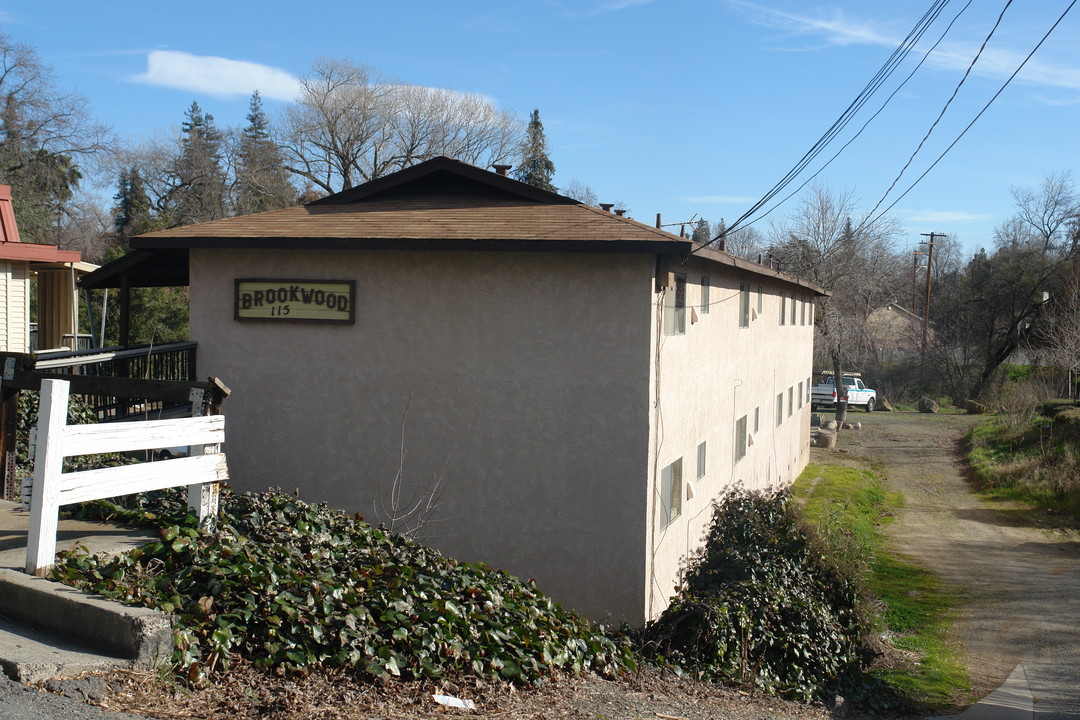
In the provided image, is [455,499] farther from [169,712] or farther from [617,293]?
[169,712]

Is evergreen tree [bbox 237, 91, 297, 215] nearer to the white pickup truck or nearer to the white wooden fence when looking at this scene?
the white pickup truck

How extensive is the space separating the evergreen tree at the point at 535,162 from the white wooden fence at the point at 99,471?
46.0 m

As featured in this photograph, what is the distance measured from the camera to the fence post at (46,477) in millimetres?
5094

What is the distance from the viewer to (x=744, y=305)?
16.3m

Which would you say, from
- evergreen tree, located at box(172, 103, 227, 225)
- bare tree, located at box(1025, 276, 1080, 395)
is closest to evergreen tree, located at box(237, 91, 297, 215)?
evergreen tree, located at box(172, 103, 227, 225)

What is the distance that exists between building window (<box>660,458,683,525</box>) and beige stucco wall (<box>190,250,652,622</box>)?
84 cm

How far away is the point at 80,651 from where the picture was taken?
4555 mm

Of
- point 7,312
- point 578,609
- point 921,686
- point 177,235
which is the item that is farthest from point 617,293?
point 7,312

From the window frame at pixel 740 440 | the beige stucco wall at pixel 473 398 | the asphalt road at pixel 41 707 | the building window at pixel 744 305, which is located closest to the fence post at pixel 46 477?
the asphalt road at pixel 41 707

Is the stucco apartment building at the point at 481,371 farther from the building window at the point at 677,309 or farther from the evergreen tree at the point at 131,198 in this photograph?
the evergreen tree at the point at 131,198

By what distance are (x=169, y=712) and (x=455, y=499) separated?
610 cm

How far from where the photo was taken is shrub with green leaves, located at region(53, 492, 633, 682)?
4.89 metres

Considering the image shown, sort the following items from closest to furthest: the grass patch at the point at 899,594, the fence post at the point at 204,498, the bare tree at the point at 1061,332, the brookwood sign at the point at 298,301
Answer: the fence post at the point at 204,498 < the brookwood sign at the point at 298,301 < the grass patch at the point at 899,594 < the bare tree at the point at 1061,332

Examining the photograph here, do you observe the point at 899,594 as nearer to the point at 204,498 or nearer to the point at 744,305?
the point at 744,305
